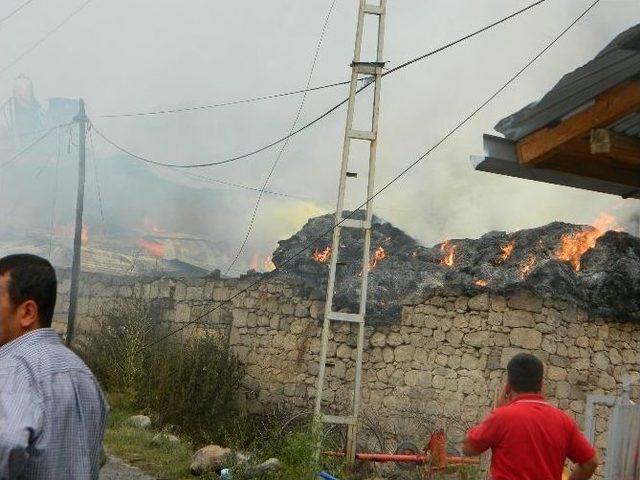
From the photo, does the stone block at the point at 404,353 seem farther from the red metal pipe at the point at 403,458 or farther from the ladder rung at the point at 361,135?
the ladder rung at the point at 361,135

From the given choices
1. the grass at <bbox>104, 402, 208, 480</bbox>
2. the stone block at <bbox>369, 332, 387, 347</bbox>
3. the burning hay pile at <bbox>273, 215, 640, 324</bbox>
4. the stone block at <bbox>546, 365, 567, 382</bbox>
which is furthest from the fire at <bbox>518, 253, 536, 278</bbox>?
the grass at <bbox>104, 402, 208, 480</bbox>

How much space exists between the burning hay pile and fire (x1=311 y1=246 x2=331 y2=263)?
2cm

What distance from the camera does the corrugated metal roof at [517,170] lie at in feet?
14.6

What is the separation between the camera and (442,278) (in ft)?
39.4

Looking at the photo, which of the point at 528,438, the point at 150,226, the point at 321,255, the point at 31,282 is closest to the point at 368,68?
the point at 321,255

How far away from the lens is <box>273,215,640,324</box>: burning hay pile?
34.9 ft

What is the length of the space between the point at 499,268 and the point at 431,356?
1724mm

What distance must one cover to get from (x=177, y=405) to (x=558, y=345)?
230 inches

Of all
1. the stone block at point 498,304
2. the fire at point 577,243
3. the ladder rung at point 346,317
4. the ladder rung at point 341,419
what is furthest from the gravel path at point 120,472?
the fire at point 577,243

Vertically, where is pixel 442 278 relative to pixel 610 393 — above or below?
above

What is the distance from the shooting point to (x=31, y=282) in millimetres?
2277

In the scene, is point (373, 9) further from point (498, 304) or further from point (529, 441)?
point (529, 441)

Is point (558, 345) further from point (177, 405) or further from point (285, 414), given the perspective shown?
point (177, 405)

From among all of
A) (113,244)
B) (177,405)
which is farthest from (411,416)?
(113,244)
